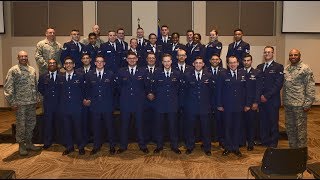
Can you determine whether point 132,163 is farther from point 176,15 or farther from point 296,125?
point 176,15

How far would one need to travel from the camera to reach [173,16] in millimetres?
10375

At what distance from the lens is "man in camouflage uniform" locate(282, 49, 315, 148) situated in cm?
568

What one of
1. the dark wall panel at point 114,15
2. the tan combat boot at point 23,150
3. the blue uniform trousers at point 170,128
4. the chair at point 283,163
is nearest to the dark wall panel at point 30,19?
the dark wall panel at point 114,15

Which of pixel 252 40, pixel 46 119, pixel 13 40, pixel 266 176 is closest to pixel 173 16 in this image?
pixel 252 40

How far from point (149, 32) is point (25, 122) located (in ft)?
16.0

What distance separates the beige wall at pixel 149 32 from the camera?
1023cm

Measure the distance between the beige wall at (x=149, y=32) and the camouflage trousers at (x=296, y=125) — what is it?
15.2 ft

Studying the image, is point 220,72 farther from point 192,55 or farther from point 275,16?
point 275,16

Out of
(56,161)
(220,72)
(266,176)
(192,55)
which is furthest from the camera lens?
(192,55)

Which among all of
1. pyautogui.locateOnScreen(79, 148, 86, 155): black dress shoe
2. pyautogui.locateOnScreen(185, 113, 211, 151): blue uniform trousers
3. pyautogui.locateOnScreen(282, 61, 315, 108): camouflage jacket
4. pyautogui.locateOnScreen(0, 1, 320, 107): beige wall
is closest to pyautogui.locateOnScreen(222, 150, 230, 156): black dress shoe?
pyautogui.locateOnScreen(185, 113, 211, 151): blue uniform trousers

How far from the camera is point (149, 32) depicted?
33.4ft

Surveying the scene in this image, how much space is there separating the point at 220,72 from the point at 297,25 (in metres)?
5.36

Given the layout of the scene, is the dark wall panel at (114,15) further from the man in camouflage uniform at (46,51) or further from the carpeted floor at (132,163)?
the carpeted floor at (132,163)

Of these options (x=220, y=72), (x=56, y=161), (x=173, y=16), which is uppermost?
(x=173, y=16)
